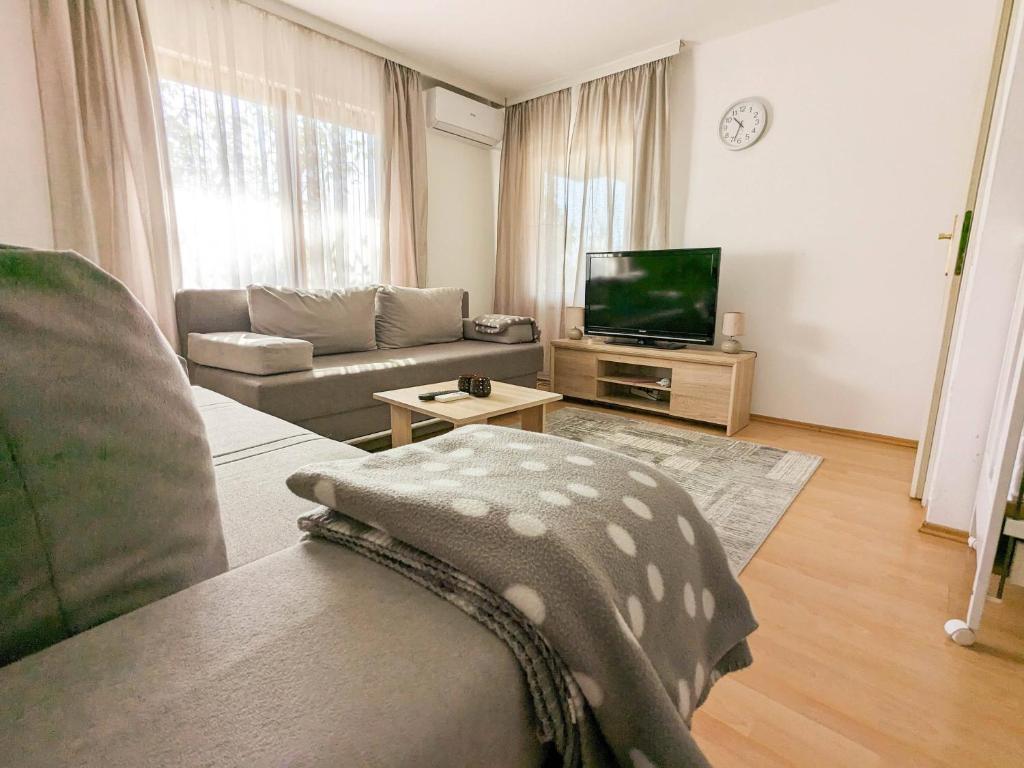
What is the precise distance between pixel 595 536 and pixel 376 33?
3861 millimetres

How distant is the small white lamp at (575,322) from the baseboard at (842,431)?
4.44ft

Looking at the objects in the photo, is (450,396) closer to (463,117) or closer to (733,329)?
(733,329)

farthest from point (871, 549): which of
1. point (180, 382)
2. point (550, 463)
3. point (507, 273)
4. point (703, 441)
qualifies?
point (507, 273)

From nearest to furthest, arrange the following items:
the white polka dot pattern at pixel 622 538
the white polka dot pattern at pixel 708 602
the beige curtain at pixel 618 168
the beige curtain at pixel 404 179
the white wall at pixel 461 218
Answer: the white polka dot pattern at pixel 622 538, the white polka dot pattern at pixel 708 602, the beige curtain at pixel 618 168, the beige curtain at pixel 404 179, the white wall at pixel 461 218

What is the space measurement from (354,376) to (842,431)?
9.48 feet

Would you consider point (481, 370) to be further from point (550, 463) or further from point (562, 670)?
point (562, 670)

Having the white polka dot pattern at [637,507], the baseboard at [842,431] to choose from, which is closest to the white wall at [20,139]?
the white polka dot pattern at [637,507]

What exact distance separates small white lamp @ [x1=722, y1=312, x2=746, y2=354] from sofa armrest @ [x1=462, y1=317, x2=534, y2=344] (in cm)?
131

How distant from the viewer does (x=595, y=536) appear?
55 cm

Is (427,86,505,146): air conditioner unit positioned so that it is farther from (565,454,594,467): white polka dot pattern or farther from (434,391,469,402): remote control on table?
(565,454,594,467): white polka dot pattern

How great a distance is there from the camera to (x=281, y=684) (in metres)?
0.38

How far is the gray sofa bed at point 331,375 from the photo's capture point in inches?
88.1

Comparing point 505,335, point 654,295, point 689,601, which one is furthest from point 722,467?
point 689,601

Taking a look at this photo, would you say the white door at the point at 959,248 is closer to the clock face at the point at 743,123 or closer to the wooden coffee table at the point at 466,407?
the clock face at the point at 743,123
